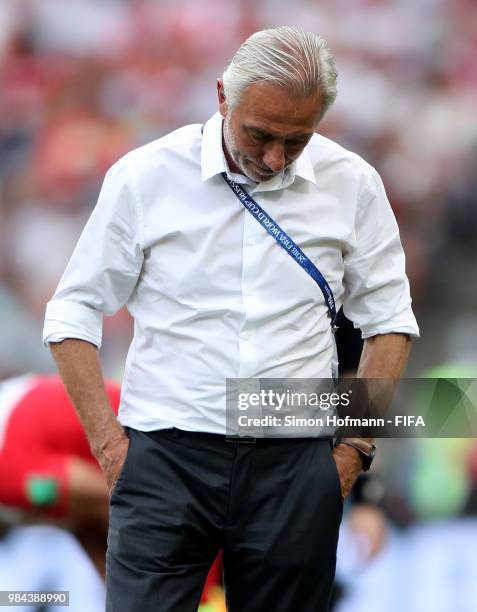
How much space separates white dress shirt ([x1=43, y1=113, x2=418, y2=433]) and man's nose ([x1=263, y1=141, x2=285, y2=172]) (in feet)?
0.30

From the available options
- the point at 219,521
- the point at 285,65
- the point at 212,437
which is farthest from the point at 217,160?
the point at 219,521

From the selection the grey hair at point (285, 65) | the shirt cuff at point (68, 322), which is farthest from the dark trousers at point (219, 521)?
the grey hair at point (285, 65)

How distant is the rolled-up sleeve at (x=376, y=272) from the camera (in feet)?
6.48

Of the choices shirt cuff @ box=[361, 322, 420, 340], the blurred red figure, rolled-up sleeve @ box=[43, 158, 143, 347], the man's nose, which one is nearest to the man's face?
the man's nose

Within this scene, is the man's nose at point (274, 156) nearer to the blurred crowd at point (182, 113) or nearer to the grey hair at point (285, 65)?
the grey hair at point (285, 65)

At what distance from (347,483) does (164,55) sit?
196cm

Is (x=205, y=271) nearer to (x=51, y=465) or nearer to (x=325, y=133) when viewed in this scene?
(x=51, y=465)

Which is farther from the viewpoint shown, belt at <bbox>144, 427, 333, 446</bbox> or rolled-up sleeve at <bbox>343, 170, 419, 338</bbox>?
rolled-up sleeve at <bbox>343, 170, 419, 338</bbox>

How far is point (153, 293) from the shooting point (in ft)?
6.27

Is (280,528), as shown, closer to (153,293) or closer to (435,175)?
(153,293)

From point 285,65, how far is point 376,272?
42 cm

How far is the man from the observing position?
184 cm

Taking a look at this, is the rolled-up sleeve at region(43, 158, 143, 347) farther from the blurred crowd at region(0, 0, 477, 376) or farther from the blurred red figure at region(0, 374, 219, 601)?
the blurred crowd at region(0, 0, 477, 376)

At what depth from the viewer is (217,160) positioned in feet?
6.19
